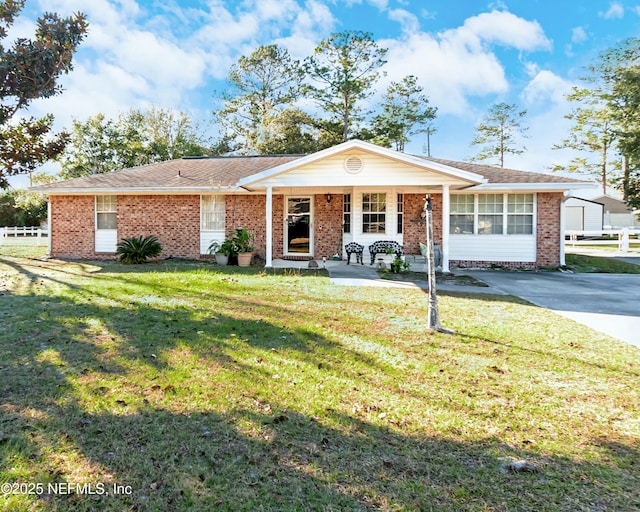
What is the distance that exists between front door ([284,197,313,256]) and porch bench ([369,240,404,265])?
244 centimetres

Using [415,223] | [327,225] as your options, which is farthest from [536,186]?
[327,225]

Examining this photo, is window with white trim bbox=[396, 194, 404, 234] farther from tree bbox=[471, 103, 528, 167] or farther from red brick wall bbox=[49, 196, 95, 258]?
tree bbox=[471, 103, 528, 167]

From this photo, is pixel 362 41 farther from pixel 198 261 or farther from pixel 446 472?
pixel 446 472

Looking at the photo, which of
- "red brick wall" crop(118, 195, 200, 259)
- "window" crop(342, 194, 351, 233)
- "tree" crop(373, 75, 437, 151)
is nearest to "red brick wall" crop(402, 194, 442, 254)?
"window" crop(342, 194, 351, 233)

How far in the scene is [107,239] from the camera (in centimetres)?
1479

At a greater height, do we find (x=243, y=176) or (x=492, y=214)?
(x=243, y=176)

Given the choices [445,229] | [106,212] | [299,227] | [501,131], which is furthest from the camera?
[501,131]

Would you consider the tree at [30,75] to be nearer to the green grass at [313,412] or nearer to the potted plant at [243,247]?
the green grass at [313,412]

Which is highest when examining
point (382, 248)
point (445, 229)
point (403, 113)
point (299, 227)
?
point (403, 113)

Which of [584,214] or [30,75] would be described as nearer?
[30,75]

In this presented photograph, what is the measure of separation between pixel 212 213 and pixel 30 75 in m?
8.08

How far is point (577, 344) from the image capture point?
15.5 ft

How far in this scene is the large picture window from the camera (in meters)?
13.3

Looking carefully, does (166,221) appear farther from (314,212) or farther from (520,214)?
(520,214)
